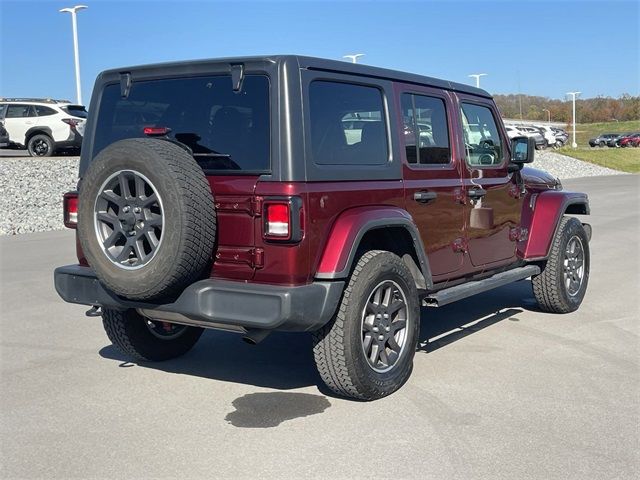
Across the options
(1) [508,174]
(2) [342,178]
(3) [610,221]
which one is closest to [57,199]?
(3) [610,221]

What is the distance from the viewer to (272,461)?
3.87 meters

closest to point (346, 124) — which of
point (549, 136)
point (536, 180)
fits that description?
point (536, 180)

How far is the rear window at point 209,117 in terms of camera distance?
4461 mm

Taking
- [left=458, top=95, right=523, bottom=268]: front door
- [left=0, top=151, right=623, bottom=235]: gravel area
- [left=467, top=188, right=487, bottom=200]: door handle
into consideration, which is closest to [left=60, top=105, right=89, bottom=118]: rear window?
[left=0, top=151, right=623, bottom=235]: gravel area

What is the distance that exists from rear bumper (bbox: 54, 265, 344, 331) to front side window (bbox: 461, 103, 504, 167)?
2275 mm

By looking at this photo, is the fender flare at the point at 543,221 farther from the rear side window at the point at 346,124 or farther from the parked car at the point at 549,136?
the parked car at the point at 549,136

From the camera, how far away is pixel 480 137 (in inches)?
255

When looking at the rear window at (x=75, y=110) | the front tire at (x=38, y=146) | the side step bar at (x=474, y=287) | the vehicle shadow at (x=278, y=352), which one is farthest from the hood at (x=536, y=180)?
the front tire at (x=38, y=146)

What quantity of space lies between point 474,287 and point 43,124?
64.5ft

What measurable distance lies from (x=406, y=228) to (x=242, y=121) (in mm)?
1284

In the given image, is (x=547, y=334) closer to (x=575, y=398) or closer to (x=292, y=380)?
(x=575, y=398)

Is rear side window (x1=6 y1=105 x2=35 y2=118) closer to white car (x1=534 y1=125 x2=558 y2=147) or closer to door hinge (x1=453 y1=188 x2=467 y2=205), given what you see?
door hinge (x1=453 y1=188 x2=467 y2=205)

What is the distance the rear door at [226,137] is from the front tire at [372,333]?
2.11ft

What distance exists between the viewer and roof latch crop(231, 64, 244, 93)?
178 inches
